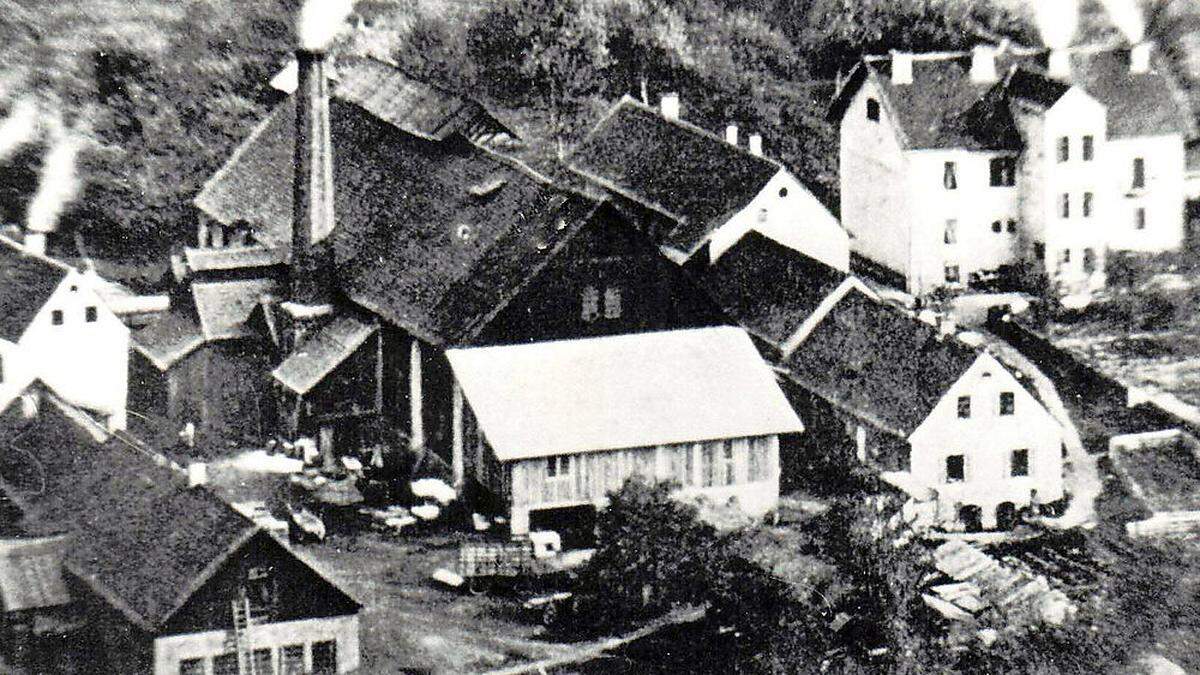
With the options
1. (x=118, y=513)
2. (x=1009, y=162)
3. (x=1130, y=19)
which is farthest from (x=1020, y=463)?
(x=118, y=513)

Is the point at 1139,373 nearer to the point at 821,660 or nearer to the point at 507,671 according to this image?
the point at 821,660

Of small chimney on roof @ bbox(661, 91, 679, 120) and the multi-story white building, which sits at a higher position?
small chimney on roof @ bbox(661, 91, 679, 120)

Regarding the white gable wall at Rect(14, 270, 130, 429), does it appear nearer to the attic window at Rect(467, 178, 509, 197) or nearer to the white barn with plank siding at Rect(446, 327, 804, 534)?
the white barn with plank siding at Rect(446, 327, 804, 534)

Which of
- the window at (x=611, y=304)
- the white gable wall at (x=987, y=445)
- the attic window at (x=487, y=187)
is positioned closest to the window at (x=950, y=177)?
the white gable wall at (x=987, y=445)

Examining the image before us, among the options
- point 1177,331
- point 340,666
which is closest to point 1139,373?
point 1177,331

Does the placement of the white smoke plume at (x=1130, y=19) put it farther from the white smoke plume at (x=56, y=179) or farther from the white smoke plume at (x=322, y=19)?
the white smoke plume at (x=56, y=179)

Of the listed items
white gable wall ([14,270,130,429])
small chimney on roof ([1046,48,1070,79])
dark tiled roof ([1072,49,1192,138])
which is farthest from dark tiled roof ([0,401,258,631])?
small chimney on roof ([1046,48,1070,79])
